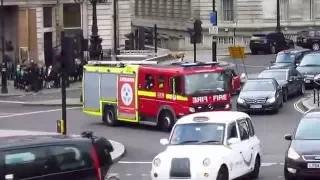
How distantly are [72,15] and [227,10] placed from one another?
21.8 m

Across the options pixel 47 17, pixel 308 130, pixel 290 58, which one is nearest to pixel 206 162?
pixel 308 130

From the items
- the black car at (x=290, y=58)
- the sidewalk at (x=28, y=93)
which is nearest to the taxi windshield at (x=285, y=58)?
the black car at (x=290, y=58)

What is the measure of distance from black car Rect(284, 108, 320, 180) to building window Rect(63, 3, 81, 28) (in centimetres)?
4764

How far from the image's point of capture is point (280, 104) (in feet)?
135

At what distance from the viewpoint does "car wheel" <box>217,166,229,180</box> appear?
72.6ft

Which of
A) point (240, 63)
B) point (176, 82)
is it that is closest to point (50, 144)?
point (176, 82)

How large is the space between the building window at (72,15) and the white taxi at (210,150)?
1839 inches

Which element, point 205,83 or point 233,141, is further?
point 205,83

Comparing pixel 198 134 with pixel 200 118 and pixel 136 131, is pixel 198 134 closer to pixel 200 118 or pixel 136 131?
pixel 200 118

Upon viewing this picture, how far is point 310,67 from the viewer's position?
163 ft

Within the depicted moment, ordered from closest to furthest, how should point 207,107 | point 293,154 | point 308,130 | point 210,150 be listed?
point 210,150
point 293,154
point 308,130
point 207,107

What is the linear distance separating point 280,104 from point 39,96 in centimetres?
1521

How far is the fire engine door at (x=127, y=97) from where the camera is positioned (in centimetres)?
3725

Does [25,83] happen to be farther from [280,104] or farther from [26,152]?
[26,152]
